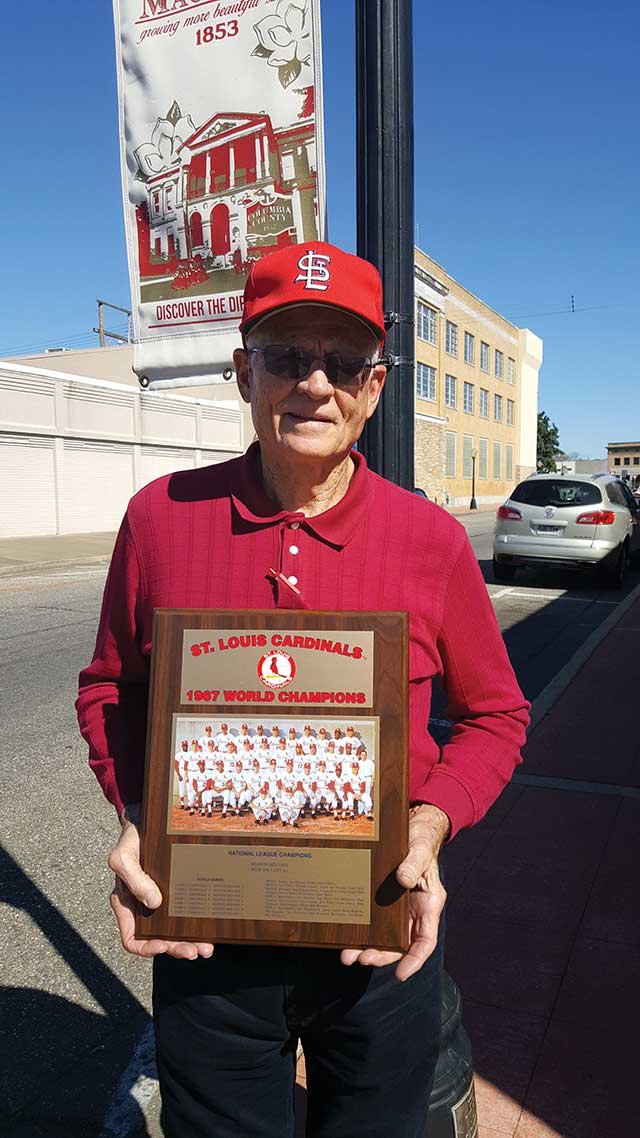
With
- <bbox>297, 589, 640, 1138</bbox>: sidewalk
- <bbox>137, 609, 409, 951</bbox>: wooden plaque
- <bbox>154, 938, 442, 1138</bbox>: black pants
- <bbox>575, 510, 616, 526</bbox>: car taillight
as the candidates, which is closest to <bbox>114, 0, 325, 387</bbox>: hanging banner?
<bbox>137, 609, 409, 951</bbox>: wooden plaque

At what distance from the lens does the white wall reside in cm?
2227

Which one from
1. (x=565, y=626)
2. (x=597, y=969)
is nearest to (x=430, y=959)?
(x=597, y=969)

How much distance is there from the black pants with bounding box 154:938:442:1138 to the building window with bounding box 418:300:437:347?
45300mm

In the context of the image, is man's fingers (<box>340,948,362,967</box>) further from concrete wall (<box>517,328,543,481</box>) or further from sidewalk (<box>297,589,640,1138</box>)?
concrete wall (<box>517,328,543,481</box>)

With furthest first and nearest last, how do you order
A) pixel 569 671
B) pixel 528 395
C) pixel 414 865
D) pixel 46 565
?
1. pixel 528 395
2. pixel 46 565
3. pixel 569 671
4. pixel 414 865

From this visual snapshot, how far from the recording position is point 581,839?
13.2ft

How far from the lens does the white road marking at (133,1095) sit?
93.7 inches

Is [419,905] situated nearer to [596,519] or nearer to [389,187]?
[389,187]

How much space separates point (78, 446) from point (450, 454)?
29959 mm

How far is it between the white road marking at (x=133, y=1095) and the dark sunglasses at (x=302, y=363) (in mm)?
2091

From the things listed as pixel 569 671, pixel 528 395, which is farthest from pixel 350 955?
pixel 528 395

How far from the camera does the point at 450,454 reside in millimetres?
50594

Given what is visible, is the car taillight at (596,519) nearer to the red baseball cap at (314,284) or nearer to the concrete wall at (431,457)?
the red baseball cap at (314,284)

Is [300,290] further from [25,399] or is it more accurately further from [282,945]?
[25,399]
